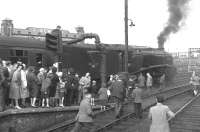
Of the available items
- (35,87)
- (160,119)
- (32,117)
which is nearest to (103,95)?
(35,87)

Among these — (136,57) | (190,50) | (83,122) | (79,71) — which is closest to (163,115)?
(83,122)

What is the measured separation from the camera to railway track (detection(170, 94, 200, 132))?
1145 cm

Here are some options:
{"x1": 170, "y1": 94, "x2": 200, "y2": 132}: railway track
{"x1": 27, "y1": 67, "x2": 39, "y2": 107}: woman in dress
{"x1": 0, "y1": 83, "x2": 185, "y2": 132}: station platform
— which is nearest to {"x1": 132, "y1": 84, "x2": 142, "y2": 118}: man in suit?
{"x1": 170, "y1": 94, "x2": 200, "y2": 132}: railway track

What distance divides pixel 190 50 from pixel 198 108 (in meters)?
31.2

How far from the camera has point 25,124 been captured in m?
11.1

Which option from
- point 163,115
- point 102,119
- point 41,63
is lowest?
point 102,119

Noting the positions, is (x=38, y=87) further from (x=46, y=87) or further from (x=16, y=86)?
(x=16, y=86)

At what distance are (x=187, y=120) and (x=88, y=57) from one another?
8.26 meters

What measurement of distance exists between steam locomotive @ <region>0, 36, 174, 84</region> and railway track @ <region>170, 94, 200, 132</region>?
4009 millimetres

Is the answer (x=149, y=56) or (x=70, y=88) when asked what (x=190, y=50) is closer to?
(x=149, y=56)

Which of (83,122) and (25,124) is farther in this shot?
(25,124)

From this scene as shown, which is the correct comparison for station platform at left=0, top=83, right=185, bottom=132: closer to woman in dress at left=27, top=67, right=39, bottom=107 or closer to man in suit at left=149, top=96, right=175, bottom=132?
woman in dress at left=27, top=67, right=39, bottom=107

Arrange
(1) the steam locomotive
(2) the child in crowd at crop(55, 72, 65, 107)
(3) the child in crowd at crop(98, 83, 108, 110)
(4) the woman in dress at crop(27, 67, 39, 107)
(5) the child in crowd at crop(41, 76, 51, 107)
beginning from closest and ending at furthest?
1. (4) the woman in dress at crop(27, 67, 39, 107)
2. (5) the child in crowd at crop(41, 76, 51, 107)
3. (2) the child in crowd at crop(55, 72, 65, 107)
4. (3) the child in crowd at crop(98, 83, 108, 110)
5. (1) the steam locomotive

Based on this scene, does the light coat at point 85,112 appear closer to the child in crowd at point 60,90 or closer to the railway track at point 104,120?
the railway track at point 104,120
